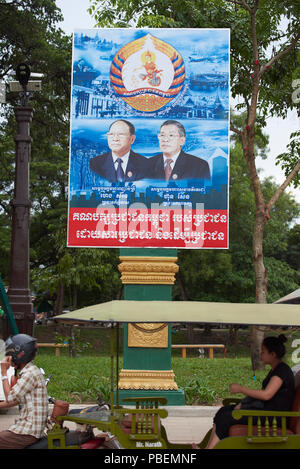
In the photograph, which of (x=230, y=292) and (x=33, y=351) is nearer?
(x=33, y=351)

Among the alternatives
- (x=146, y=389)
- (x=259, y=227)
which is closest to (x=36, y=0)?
(x=259, y=227)

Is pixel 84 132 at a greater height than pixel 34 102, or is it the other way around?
pixel 34 102

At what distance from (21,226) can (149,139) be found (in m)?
5.03

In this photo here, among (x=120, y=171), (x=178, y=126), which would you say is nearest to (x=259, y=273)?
(x=178, y=126)

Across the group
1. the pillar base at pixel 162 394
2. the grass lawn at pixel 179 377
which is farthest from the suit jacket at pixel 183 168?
the pillar base at pixel 162 394

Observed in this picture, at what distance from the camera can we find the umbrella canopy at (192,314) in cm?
587

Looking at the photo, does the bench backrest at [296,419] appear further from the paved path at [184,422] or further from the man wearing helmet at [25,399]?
the paved path at [184,422]

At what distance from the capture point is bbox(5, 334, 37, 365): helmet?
573cm

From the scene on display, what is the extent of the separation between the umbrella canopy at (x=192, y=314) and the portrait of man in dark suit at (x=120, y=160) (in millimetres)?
7692

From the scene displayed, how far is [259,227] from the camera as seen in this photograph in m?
16.5

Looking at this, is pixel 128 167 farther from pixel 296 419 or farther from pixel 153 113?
pixel 296 419

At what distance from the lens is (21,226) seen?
382 inches
